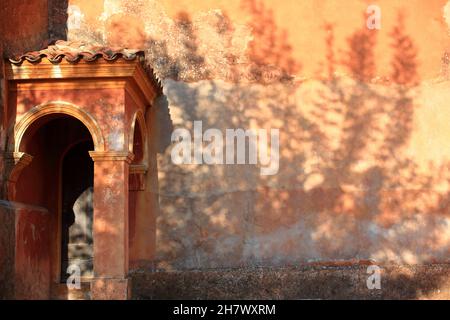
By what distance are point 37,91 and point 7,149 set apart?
87 centimetres

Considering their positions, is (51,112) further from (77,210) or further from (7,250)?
(77,210)

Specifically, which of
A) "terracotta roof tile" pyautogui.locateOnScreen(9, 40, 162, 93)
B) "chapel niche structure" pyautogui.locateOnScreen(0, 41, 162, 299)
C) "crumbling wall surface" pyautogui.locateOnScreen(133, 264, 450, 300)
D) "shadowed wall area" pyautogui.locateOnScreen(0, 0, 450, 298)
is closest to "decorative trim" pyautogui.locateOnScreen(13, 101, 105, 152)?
"chapel niche structure" pyautogui.locateOnScreen(0, 41, 162, 299)

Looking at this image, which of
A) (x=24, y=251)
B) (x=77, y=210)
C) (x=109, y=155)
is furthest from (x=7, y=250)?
(x=77, y=210)

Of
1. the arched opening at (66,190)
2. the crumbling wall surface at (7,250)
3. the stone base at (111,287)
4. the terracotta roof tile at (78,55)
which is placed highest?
the terracotta roof tile at (78,55)

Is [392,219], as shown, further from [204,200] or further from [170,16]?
[170,16]

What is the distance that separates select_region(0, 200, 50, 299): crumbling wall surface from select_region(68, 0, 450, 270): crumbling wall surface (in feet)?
5.55

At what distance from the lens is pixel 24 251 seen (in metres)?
8.80

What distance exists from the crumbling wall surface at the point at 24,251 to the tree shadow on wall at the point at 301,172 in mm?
1730

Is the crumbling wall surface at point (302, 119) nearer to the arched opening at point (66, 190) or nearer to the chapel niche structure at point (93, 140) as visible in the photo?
the chapel niche structure at point (93, 140)

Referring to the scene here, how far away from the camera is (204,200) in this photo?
9.99 m

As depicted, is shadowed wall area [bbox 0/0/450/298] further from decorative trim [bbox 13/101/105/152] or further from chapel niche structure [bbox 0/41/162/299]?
decorative trim [bbox 13/101/105/152]

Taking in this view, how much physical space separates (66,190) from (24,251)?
185 cm

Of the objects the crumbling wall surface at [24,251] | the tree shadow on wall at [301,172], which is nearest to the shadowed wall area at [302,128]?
the tree shadow on wall at [301,172]

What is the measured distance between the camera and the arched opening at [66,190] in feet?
33.6
